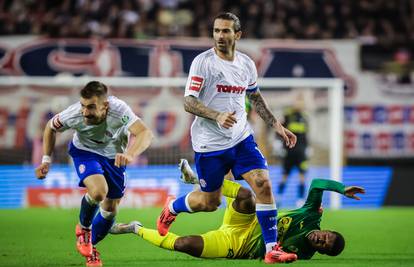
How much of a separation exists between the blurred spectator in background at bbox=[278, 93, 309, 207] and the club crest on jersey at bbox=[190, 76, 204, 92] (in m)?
8.23

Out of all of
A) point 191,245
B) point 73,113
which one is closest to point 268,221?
point 191,245

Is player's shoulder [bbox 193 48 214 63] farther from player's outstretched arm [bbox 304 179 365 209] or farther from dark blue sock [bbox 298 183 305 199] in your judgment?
dark blue sock [bbox 298 183 305 199]

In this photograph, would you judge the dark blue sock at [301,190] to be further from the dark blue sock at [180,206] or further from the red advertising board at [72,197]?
the dark blue sock at [180,206]

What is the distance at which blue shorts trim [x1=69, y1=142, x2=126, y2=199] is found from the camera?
7.69 meters

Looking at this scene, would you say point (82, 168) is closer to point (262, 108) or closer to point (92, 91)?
point (92, 91)

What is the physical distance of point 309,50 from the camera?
19078 millimetres

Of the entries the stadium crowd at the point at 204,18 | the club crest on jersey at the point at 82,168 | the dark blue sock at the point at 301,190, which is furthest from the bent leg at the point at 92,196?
the stadium crowd at the point at 204,18

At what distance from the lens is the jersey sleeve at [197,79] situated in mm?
7605

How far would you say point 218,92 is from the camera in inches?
305

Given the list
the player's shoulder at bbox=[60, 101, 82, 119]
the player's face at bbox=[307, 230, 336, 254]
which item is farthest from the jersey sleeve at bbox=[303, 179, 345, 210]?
the player's shoulder at bbox=[60, 101, 82, 119]

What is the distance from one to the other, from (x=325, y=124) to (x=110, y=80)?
498 cm

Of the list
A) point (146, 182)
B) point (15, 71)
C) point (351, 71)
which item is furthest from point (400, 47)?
point (15, 71)

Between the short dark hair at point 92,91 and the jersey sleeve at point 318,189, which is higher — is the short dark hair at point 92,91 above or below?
above

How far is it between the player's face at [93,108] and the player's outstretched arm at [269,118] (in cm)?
158
